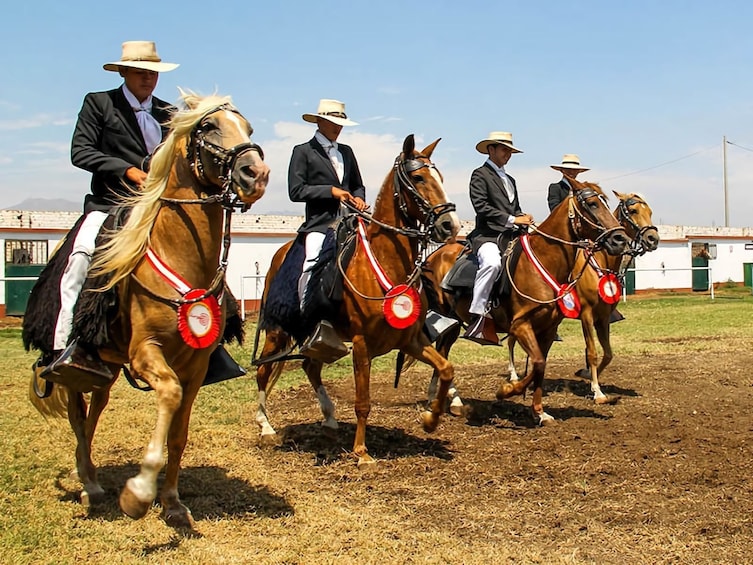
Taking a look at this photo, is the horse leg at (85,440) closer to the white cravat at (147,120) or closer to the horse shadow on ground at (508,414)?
the white cravat at (147,120)

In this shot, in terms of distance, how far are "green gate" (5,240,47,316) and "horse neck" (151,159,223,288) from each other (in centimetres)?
2210

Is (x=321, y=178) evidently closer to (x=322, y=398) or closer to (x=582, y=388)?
(x=322, y=398)

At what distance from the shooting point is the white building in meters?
27.3

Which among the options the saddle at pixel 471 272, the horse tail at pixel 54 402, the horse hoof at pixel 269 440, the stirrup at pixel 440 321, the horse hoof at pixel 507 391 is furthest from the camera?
the stirrup at pixel 440 321

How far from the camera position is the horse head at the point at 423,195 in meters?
6.93

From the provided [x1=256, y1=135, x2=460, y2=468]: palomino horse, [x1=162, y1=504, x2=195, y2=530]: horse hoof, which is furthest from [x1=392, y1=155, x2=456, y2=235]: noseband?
[x1=162, y1=504, x2=195, y2=530]: horse hoof

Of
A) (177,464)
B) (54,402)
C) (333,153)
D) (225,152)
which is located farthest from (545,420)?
(225,152)

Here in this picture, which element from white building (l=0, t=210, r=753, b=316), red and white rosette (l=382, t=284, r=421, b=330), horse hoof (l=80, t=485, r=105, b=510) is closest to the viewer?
horse hoof (l=80, t=485, r=105, b=510)

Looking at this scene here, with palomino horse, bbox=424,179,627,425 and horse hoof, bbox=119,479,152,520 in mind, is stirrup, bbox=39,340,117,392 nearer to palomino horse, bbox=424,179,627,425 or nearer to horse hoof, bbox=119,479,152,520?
horse hoof, bbox=119,479,152,520

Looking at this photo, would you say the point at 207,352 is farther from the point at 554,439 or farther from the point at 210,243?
the point at 554,439

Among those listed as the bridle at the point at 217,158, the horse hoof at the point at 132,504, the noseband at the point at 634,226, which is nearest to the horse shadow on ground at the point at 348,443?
the horse hoof at the point at 132,504

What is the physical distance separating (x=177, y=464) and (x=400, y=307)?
255 centimetres

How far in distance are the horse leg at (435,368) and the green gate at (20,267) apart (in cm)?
2093

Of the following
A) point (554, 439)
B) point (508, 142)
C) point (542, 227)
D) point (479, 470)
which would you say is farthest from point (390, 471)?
point (508, 142)
